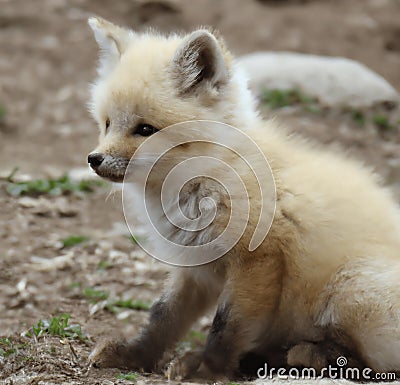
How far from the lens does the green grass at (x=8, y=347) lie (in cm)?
446

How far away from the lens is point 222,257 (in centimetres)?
443

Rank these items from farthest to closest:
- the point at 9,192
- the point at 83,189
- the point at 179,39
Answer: the point at 83,189 → the point at 9,192 → the point at 179,39

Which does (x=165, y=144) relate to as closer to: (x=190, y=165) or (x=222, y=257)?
(x=190, y=165)

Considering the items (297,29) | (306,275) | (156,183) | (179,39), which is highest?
(297,29)

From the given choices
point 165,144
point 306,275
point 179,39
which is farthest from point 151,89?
point 306,275

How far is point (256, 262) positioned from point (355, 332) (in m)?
0.75

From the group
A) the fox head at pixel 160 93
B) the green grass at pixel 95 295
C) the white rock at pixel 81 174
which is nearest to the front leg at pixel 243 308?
the fox head at pixel 160 93

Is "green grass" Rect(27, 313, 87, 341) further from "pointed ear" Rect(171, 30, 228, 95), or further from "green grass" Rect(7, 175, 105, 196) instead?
"green grass" Rect(7, 175, 105, 196)

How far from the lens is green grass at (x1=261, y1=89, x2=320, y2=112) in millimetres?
9273

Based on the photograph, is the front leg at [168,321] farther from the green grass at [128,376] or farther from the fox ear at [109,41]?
the fox ear at [109,41]

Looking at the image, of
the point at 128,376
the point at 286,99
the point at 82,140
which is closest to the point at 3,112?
the point at 82,140
